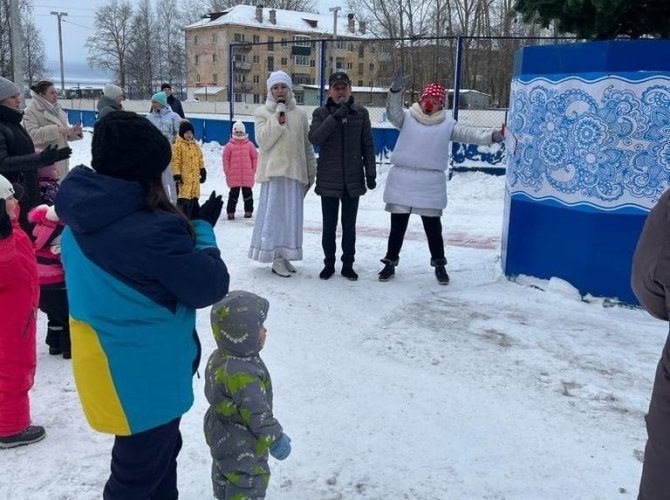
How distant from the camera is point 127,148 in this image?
1957mm

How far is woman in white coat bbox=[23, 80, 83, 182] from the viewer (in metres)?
5.70

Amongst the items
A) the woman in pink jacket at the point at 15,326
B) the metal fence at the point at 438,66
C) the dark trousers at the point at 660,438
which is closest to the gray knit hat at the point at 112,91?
the woman in pink jacket at the point at 15,326

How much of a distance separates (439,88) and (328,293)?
2.07 m

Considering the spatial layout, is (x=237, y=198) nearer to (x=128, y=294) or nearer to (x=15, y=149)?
(x=15, y=149)

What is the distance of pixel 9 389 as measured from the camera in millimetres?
2963

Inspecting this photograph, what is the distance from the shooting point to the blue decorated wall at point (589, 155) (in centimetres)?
485

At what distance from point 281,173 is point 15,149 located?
2218 mm

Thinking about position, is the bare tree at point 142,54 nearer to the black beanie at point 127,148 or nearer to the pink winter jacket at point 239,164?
the pink winter jacket at point 239,164

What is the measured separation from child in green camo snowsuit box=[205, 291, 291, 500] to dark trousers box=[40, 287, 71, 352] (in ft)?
6.43

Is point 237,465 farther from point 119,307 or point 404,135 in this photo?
point 404,135

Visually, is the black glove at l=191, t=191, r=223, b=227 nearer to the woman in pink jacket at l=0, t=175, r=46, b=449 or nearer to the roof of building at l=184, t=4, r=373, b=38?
the woman in pink jacket at l=0, t=175, r=46, b=449

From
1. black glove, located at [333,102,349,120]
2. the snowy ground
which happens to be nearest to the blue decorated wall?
the snowy ground

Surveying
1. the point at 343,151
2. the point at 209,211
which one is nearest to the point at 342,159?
the point at 343,151

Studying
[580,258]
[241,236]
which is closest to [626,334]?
[580,258]
